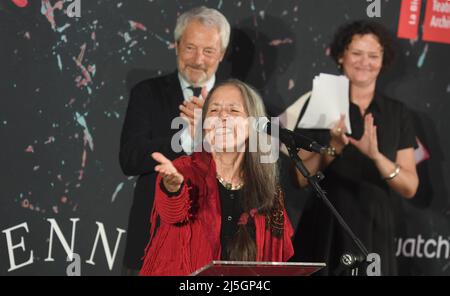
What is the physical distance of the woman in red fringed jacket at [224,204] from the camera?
13.4ft

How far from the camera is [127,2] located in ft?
15.4

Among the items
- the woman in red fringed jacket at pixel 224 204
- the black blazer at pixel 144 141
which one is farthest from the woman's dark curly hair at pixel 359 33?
the black blazer at pixel 144 141

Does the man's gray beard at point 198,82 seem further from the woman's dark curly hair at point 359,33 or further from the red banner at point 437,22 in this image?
the red banner at point 437,22

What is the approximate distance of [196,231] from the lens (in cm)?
411

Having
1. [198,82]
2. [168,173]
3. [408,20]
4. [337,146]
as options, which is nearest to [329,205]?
[168,173]

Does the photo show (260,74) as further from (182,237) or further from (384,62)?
(182,237)

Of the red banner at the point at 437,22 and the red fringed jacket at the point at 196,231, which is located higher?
the red banner at the point at 437,22

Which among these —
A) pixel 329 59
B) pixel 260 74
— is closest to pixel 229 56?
pixel 260 74

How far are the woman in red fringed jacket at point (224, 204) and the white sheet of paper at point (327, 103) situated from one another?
1.55ft

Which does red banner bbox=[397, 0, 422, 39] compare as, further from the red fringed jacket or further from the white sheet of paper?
the red fringed jacket

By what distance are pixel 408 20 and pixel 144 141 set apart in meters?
1.65

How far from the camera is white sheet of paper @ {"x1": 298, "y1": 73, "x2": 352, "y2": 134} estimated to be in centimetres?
482

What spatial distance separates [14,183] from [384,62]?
7.06ft

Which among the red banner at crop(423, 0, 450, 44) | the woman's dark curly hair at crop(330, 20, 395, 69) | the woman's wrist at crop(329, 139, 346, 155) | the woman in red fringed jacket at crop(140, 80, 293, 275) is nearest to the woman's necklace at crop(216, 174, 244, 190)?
the woman in red fringed jacket at crop(140, 80, 293, 275)
